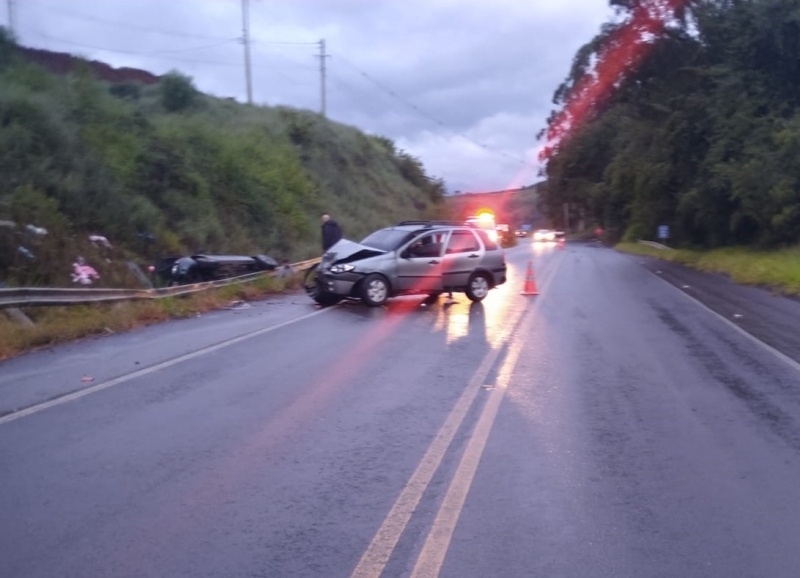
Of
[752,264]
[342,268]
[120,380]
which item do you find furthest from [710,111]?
[120,380]

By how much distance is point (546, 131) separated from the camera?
88.3 m

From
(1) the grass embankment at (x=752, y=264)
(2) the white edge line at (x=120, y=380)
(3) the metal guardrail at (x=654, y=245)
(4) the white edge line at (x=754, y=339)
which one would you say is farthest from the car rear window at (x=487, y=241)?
(3) the metal guardrail at (x=654, y=245)

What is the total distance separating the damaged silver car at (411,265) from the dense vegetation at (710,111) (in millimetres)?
19472

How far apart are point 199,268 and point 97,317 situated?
25.6ft

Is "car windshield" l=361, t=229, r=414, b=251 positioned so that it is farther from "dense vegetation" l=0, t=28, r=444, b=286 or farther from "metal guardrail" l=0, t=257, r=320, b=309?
"dense vegetation" l=0, t=28, r=444, b=286

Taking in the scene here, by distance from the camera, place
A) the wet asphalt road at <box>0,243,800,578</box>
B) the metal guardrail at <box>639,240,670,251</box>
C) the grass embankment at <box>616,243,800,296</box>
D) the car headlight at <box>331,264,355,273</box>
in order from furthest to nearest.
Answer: the metal guardrail at <box>639,240,670,251</box> → the grass embankment at <box>616,243,800,296</box> → the car headlight at <box>331,264,355,273</box> → the wet asphalt road at <box>0,243,800,578</box>

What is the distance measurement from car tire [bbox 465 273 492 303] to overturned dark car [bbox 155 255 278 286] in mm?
6493

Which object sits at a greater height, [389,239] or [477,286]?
[389,239]

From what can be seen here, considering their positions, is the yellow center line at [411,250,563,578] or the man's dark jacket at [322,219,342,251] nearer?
the yellow center line at [411,250,563,578]

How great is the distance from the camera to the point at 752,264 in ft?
120

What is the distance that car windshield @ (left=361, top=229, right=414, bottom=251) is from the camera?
2188 centimetres

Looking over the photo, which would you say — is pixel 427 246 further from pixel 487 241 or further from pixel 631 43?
pixel 631 43

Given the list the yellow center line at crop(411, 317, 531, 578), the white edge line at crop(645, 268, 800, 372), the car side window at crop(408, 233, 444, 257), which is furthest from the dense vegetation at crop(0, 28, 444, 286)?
the white edge line at crop(645, 268, 800, 372)

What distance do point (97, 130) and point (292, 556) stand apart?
2502 cm
